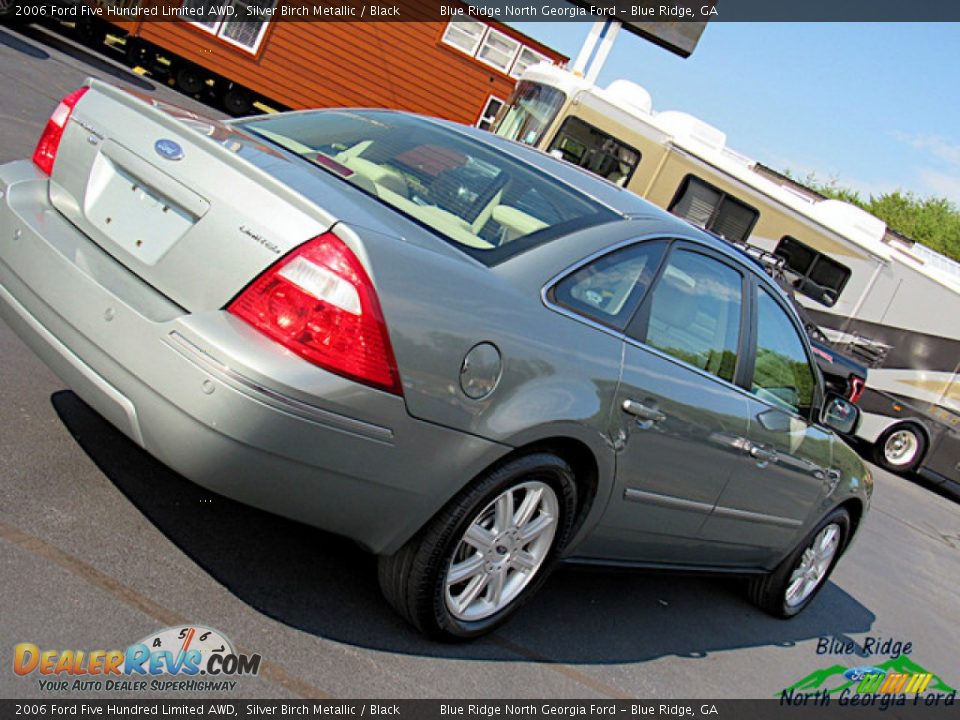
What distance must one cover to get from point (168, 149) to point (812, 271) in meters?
12.9

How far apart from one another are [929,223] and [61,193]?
49.0 metres

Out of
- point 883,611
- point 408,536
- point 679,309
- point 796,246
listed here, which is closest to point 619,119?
point 796,246

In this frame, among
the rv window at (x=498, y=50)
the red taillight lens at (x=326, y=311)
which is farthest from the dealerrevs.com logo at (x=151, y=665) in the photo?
the rv window at (x=498, y=50)

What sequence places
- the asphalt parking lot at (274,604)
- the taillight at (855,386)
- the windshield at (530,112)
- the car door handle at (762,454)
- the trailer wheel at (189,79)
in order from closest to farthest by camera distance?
the asphalt parking lot at (274,604) → the car door handle at (762,454) → the taillight at (855,386) → the windshield at (530,112) → the trailer wheel at (189,79)

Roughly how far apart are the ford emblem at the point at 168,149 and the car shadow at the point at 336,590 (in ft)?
4.20

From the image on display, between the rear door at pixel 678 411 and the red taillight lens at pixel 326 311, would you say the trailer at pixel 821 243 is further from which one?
the red taillight lens at pixel 326 311

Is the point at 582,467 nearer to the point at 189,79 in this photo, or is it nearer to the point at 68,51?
the point at 68,51

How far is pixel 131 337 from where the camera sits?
2881 mm

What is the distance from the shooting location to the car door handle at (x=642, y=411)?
357 cm

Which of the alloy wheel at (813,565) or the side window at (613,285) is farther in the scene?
the alloy wheel at (813,565)

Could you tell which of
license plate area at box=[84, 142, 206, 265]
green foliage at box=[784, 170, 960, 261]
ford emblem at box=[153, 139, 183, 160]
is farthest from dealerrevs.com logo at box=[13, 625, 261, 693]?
green foliage at box=[784, 170, 960, 261]

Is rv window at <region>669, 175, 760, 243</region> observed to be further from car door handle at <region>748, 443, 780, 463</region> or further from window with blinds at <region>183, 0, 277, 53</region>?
window with blinds at <region>183, 0, 277, 53</region>

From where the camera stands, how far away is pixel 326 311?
2779 millimetres

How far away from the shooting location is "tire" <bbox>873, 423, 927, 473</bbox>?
13.4 meters
